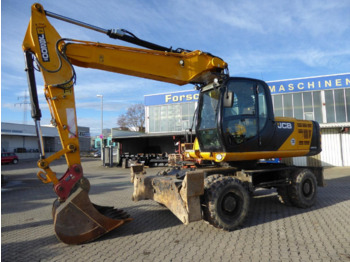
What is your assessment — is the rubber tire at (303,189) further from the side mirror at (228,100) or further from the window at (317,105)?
the window at (317,105)

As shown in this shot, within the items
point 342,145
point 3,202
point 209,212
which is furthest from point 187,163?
point 342,145

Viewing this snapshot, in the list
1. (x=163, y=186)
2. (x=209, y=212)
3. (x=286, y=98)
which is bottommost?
(x=209, y=212)

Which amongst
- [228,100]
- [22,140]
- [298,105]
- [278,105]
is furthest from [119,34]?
[22,140]

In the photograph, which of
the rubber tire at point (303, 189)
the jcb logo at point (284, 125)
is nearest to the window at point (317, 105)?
the rubber tire at point (303, 189)

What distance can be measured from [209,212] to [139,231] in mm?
1459

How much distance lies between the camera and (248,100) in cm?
590

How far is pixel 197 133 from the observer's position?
6.25 meters

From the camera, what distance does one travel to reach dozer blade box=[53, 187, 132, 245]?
431 cm

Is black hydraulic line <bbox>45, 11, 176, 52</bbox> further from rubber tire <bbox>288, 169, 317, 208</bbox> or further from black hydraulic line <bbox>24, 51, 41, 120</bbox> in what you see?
rubber tire <bbox>288, 169, 317, 208</bbox>

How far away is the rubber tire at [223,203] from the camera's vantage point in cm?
486

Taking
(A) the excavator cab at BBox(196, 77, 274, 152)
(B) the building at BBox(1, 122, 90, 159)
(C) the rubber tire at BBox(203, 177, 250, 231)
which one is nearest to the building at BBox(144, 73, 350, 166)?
(A) the excavator cab at BBox(196, 77, 274, 152)

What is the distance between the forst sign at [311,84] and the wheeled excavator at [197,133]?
17233 millimetres

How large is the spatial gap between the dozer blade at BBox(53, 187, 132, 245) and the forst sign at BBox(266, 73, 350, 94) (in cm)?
2183

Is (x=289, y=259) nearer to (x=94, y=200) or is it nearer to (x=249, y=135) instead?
(x=249, y=135)
